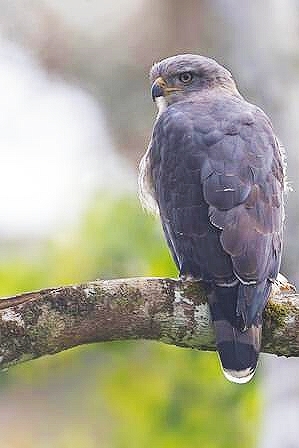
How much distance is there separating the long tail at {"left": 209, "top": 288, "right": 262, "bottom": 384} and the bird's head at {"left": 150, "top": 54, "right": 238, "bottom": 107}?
1702 mm

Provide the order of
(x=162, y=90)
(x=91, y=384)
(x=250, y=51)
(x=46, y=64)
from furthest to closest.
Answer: (x=46, y=64) < (x=250, y=51) < (x=91, y=384) < (x=162, y=90)

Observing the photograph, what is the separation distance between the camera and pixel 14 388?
29.6 feet

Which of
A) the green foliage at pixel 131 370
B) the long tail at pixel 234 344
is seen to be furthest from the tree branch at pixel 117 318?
the green foliage at pixel 131 370

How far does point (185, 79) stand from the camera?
602 cm

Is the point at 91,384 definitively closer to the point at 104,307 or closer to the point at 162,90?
the point at 162,90

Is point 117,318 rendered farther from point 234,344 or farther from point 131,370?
→ point 131,370

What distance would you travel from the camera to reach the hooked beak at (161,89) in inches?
235

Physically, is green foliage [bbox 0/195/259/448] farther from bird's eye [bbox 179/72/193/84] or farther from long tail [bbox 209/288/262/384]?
long tail [bbox 209/288/262/384]

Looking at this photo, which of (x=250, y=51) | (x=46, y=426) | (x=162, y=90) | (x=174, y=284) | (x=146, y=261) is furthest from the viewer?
(x=46, y=426)

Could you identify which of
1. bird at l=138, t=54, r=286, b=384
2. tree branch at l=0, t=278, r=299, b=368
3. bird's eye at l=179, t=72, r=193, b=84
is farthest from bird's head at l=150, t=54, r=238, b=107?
tree branch at l=0, t=278, r=299, b=368

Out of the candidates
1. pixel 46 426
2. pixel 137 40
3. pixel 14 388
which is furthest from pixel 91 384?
pixel 137 40

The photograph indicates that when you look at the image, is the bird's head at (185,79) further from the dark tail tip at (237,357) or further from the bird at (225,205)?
the dark tail tip at (237,357)

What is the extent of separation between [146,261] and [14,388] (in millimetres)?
2368

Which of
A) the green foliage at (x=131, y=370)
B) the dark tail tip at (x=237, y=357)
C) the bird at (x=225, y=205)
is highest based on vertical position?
the bird at (x=225, y=205)
